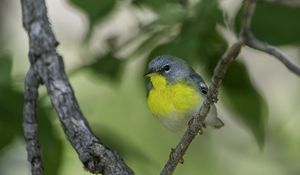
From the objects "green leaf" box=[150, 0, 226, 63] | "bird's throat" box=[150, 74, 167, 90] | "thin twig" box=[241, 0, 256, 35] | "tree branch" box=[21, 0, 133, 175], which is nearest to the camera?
"thin twig" box=[241, 0, 256, 35]

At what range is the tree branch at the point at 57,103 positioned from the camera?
1.11 meters

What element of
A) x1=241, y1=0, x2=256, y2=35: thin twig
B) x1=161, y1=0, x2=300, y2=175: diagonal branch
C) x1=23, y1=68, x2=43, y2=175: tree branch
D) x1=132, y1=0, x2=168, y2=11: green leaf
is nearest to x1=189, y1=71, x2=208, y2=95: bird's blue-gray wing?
x1=132, y1=0, x2=168, y2=11: green leaf

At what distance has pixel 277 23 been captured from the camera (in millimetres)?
1402

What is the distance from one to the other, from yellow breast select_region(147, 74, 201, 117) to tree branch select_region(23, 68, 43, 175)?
0.42m

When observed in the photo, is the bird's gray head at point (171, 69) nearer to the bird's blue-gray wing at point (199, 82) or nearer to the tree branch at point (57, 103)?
the bird's blue-gray wing at point (199, 82)

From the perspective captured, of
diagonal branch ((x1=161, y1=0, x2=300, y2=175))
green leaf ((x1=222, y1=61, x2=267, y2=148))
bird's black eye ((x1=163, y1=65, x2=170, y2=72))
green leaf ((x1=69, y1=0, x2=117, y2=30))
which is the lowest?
diagonal branch ((x1=161, y1=0, x2=300, y2=175))

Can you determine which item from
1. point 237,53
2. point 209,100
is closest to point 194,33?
point 209,100

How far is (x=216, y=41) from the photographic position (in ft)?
4.80

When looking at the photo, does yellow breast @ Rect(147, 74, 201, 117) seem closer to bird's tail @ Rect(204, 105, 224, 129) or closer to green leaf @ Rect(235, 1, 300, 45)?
bird's tail @ Rect(204, 105, 224, 129)

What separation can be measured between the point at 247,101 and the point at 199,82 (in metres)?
0.18

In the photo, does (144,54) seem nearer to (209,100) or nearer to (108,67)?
(108,67)

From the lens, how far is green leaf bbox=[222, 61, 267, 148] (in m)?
1.45

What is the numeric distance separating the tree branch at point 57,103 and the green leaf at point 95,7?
22 centimetres

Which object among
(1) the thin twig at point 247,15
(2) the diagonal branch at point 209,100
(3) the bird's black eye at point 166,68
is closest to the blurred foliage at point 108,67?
(3) the bird's black eye at point 166,68
